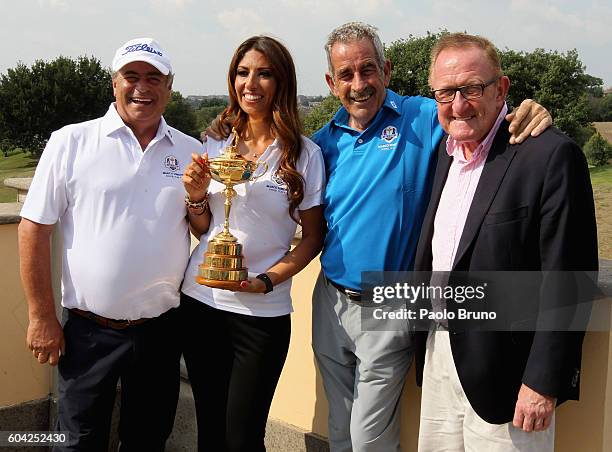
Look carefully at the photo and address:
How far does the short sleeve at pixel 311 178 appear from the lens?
10.7 ft

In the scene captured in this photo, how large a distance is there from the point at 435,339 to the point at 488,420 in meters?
0.41

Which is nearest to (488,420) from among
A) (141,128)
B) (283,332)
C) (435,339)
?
(435,339)

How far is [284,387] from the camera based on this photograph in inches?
166

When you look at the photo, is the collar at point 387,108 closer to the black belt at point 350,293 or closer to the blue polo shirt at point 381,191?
the blue polo shirt at point 381,191

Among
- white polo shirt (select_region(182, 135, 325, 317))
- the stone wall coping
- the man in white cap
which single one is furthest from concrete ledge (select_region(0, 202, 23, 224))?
white polo shirt (select_region(182, 135, 325, 317))

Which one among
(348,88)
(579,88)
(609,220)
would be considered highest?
(579,88)

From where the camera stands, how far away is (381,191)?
10.1 ft

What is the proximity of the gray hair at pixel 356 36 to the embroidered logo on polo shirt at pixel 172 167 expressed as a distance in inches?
35.4

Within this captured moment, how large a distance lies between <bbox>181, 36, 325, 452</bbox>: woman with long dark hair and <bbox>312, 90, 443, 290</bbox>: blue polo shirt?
0.14 metres

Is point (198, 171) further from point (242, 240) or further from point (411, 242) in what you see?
point (411, 242)

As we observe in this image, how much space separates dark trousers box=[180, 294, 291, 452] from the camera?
321 cm
